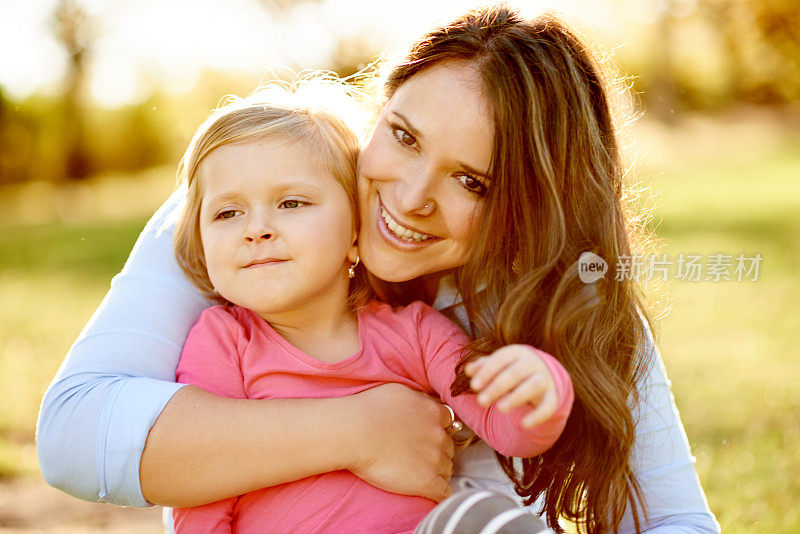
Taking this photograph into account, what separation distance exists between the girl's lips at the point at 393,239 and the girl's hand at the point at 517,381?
0.66 m

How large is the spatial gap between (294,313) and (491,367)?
82 cm

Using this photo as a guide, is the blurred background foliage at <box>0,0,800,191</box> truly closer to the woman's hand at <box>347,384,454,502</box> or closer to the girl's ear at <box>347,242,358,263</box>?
the girl's ear at <box>347,242,358,263</box>

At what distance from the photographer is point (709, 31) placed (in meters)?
25.6

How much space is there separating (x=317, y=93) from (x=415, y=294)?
0.62 m

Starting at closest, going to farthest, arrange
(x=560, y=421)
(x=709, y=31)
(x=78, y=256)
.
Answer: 1. (x=560, y=421)
2. (x=78, y=256)
3. (x=709, y=31)

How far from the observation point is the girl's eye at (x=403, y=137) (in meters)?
2.17

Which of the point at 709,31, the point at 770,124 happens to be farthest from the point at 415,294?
the point at 709,31

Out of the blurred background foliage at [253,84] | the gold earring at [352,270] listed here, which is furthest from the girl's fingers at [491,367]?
the blurred background foliage at [253,84]

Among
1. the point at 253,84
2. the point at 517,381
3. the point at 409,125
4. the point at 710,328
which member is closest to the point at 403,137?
the point at 409,125

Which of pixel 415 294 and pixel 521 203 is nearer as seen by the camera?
pixel 521 203

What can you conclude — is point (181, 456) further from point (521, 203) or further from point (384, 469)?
point (521, 203)

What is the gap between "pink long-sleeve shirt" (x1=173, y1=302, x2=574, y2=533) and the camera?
199 centimetres

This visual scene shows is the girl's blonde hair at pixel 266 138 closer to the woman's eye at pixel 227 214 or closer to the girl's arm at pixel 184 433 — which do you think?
the woman's eye at pixel 227 214

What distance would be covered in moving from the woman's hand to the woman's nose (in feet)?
1.39
